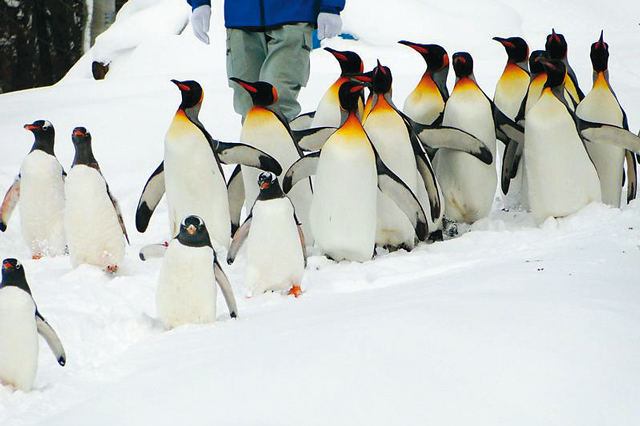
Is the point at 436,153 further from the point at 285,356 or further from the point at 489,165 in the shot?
the point at 285,356

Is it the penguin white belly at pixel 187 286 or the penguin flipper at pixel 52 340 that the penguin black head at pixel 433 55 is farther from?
the penguin flipper at pixel 52 340

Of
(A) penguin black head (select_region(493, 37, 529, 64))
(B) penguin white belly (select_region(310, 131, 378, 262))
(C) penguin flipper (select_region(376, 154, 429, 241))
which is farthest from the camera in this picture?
(A) penguin black head (select_region(493, 37, 529, 64))

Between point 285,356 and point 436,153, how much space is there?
279 cm

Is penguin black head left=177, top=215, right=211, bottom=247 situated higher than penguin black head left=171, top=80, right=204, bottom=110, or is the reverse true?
penguin black head left=171, top=80, right=204, bottom=110

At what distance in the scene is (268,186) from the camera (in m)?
3.83

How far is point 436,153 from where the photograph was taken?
17.2 ft

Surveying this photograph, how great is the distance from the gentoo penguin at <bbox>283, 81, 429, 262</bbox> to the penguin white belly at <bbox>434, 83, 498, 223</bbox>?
0.71m

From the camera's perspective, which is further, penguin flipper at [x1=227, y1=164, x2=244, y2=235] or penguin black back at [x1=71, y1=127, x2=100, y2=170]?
penguin flipper at [x1=227, y1=164, x2=244, y2=235]

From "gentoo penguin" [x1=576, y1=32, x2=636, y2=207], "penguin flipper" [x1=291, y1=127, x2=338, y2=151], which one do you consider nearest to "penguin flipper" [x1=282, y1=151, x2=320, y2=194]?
"penguin flipper" [x1=291, y1=127, x2=338, y2=151]

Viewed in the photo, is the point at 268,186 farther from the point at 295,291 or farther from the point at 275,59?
the point at 275,59

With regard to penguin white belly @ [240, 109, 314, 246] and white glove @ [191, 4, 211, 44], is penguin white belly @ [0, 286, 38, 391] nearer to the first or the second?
penguin white belly @ [240, 109, 314, 246]

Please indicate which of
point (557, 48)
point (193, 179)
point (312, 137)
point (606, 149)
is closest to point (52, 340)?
point (193, 179)

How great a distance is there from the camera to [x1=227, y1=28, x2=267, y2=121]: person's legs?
17.6 feet

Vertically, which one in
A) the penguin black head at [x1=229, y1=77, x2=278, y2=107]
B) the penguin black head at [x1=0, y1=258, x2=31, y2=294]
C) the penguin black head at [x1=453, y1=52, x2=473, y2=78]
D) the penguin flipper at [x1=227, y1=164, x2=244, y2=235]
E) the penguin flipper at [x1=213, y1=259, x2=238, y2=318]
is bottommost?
the penguin flipper at [x1=227, y1=164, x2=244, y2=235]
